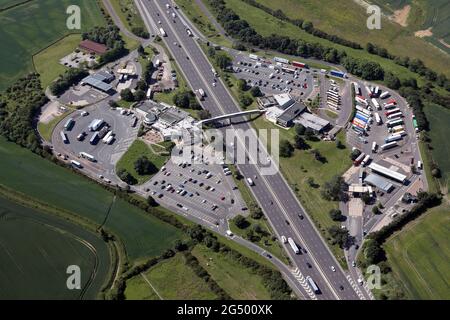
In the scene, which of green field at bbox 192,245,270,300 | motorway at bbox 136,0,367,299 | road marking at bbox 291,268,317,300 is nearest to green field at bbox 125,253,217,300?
green field at bbox 192,245,270,300

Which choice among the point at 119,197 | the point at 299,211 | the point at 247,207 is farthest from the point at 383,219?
the point at 119,197

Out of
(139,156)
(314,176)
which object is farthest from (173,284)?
(314,176)

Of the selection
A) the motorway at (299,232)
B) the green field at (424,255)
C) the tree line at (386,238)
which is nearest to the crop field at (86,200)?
the motorway at (299,232)

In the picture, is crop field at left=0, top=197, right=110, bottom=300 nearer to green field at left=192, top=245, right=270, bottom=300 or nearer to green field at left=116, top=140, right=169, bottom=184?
green field at left=116, top=140, right=169, bottom=184

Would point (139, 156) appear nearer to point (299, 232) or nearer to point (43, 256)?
point (43, 256)

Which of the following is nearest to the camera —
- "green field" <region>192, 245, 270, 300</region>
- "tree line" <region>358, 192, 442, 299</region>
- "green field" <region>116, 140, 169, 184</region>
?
"green field" <region>192, 245, 270, 300</region>

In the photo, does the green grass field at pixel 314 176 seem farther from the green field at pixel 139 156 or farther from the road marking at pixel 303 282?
the green field at pixel 139 156
